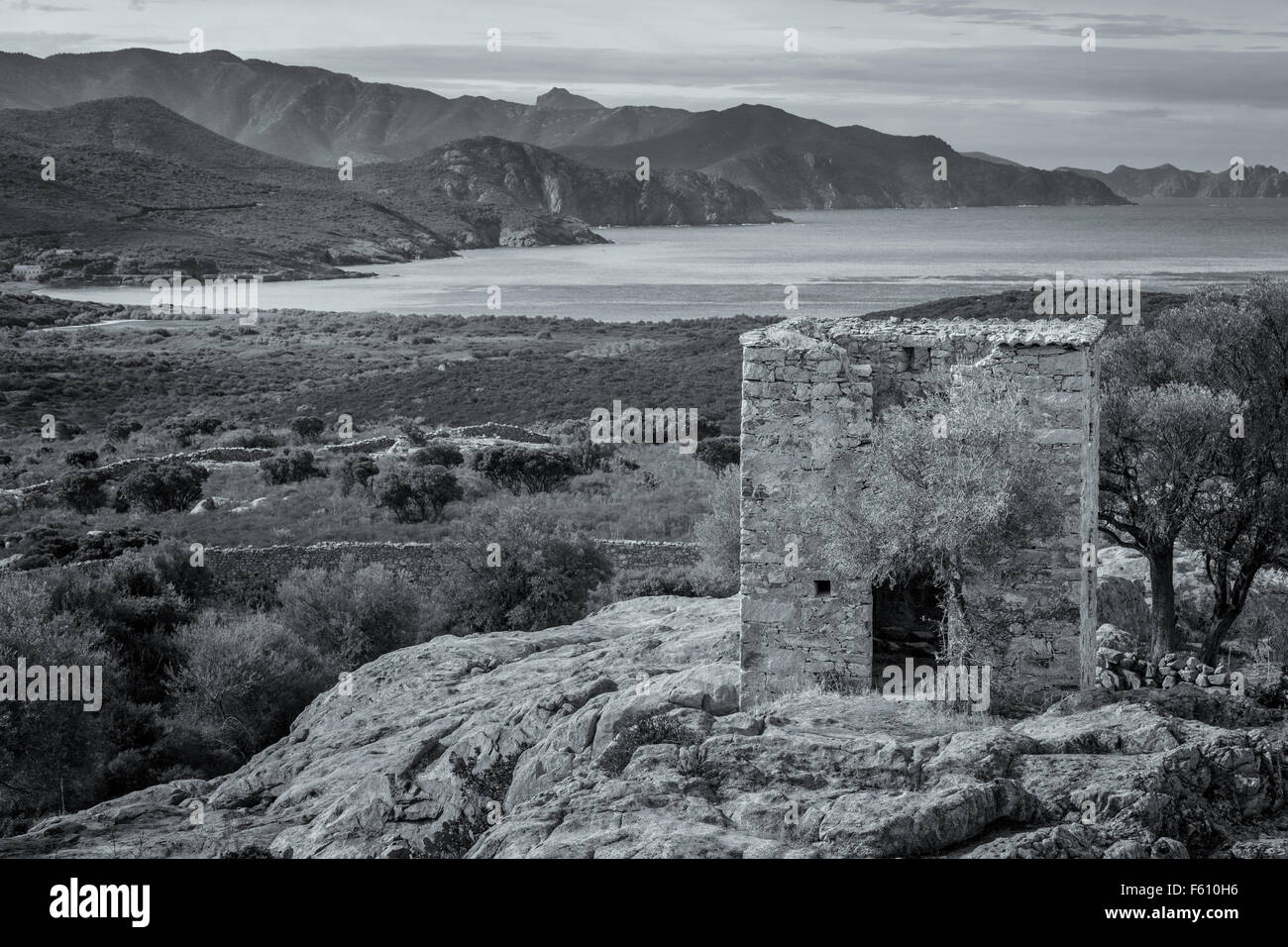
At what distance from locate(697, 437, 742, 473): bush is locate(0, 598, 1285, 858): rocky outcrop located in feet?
78.0

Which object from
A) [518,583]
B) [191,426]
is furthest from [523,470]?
[191,426]

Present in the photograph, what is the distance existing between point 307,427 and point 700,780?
4438cm

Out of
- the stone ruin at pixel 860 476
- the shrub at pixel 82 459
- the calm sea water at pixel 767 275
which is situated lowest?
the shrub at pixel 82 459

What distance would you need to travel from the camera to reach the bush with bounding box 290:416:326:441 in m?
52.9

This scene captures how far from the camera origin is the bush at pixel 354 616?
2523cm

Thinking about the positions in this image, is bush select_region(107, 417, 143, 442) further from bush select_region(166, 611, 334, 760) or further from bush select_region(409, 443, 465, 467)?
bush select_region(166, 611, 334, 760)

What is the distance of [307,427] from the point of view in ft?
176

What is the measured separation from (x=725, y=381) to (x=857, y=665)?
50053 millimetres

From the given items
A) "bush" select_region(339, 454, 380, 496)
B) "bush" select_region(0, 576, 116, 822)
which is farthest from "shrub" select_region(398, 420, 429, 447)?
"bush" select_region(0, 576, 116, 822)

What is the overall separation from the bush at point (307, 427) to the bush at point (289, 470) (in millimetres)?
8898

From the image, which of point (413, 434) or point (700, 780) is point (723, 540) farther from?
point (413, 434)

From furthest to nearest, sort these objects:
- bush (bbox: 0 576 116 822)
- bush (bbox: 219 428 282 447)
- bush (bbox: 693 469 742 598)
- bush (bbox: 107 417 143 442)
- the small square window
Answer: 1. bush (bbox: 107 417 143 442)
2. bush (bbox: 219 428 282 447)
3. bush (bbox: 693 469 742 598)
4. bush (bbox: 0 576 116 822)
5. the small square window

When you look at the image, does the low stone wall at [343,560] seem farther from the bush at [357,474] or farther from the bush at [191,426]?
the bush at [191,426]

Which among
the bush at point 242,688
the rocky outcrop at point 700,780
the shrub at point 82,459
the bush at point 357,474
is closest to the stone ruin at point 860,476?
the rocky outcrop at point 700,780
